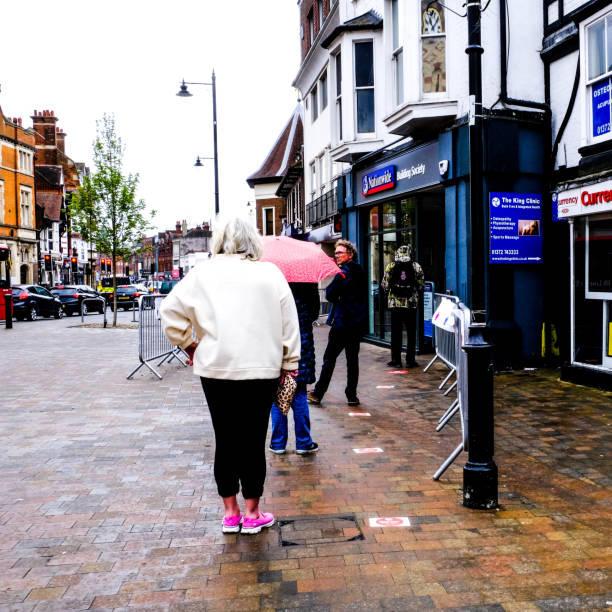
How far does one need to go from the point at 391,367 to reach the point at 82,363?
18.8 feet

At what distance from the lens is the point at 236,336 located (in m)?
3.67

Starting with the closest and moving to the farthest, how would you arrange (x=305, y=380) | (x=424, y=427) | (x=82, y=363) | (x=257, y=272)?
(x=257, y=272) → (x=305, y=380) → (x=424, y=427) → (x=82, y=363)

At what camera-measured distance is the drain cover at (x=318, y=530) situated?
388cm

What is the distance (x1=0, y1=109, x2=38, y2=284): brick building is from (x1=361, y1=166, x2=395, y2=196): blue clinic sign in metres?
40.7

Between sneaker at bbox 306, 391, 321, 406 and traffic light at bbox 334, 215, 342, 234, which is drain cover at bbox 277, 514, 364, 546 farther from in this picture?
traffic light at bbox 334, 215, 342, 234

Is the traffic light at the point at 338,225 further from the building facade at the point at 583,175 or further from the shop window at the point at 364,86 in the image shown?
the building facade at the point at 583,175

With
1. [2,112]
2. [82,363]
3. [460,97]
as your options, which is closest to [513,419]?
[460,97]

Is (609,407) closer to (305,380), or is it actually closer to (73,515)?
(305,380)

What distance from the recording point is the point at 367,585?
3316 mm

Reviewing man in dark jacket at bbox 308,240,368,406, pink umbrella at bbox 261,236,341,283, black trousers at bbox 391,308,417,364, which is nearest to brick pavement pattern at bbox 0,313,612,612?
man in dark jacket at bbox 308,240,368,406

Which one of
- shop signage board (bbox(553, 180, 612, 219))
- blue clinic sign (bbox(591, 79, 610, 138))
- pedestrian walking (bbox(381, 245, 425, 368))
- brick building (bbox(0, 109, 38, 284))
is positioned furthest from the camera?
brick building (bbox(0, 109, 38, 284))

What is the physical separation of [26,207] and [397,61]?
1849 inches

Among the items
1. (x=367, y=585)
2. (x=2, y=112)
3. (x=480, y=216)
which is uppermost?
(x=2, y=112)

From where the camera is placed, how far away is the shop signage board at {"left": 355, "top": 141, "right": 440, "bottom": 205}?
11688 mm
